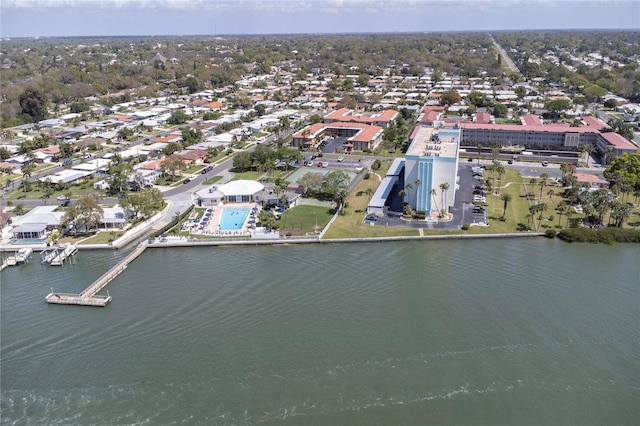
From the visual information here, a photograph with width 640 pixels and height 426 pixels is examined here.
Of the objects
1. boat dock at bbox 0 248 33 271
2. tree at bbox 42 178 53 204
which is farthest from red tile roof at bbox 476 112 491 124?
boat dock at bbox 0 248 33 271

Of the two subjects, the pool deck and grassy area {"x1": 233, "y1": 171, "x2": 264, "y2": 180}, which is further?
grassy area {"x1": 233, "y1": 171, "x2": 264, "y2": 180}

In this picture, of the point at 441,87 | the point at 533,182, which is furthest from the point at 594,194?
the point at 441,87

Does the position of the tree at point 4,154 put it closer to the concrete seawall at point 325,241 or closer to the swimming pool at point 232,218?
the swimming pool at point 232,218

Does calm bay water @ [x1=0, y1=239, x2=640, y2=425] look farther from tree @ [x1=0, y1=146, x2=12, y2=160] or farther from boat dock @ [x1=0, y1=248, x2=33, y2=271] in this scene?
tree @ [x1=0, y1=146, x2=12, y2=160]

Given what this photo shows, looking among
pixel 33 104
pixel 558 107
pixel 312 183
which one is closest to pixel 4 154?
pixel 33 104

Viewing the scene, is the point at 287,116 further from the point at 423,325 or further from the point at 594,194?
the point at 423,325

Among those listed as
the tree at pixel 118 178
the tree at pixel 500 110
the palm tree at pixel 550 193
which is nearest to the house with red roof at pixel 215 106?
the tree at pixel 118 178
